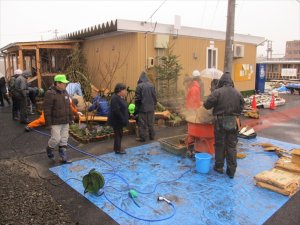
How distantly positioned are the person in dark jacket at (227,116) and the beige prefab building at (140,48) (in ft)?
17.2

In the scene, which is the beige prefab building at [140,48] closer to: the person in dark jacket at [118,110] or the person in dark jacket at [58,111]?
the person in dark jacket at [118,110]

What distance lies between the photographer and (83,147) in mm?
6879

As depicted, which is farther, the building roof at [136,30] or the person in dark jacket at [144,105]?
the building roof at [136,30]

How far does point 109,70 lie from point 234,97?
24.6ft

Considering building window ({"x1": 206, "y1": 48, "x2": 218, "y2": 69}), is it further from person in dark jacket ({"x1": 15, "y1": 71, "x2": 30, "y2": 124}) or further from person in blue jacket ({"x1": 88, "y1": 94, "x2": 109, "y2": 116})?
person in dark jacket ({"x1": 15, "y1": 71, "x2": 30, "y2": 124})

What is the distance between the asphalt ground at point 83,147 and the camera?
152 inches

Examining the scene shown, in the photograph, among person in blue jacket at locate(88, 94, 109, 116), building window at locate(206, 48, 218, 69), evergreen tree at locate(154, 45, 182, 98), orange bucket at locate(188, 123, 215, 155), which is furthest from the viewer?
building window at locate(206, 48, 218, 69)

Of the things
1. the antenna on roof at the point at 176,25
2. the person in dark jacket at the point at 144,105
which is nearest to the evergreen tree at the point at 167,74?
the antenna on roof at the point at 176,25

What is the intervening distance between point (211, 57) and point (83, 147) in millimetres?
9052

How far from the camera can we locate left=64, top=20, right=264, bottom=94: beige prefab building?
10289 millimetres

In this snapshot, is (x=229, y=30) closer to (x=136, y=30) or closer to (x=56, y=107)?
(x=136, y=30)

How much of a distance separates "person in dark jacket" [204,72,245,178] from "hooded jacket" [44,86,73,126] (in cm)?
291

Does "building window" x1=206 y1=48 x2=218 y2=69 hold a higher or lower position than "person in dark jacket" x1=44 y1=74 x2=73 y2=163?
higher

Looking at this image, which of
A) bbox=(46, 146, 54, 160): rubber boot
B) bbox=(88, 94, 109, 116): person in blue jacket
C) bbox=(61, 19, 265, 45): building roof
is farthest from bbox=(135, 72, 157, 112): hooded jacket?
bbox=(61, 19, 265, 45): building roof
